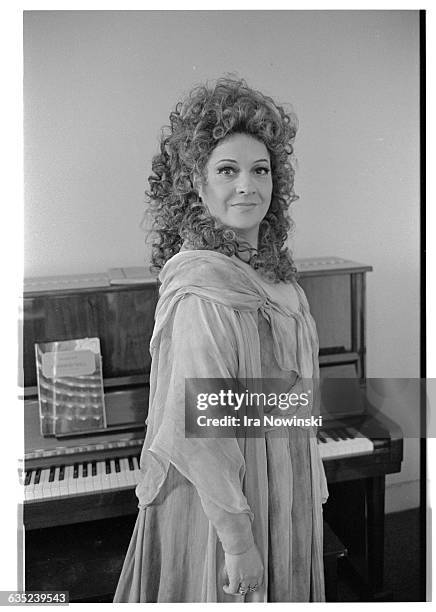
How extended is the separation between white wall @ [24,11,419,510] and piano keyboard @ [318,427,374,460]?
34 centimetres

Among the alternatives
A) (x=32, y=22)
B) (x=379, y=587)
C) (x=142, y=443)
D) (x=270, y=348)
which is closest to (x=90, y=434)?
(x=142, y=443)

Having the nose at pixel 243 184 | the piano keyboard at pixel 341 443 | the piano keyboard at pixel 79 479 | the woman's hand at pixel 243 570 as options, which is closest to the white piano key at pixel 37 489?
the piano keyboard at pixel 79 479

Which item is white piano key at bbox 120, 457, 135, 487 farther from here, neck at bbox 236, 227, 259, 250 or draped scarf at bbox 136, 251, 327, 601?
neck at bbox 236, 227, 259, 250

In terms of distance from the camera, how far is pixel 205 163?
1.15 m

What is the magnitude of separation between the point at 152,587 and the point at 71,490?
0.23 meters

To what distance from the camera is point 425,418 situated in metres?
1.30

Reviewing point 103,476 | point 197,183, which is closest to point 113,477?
point 103,476

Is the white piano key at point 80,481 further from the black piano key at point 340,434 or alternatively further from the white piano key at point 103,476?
the black piano key at point 340,434

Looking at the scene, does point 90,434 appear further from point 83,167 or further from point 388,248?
point 388,248

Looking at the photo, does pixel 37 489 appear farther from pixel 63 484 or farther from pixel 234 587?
pixel 234 587

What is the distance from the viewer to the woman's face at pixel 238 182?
1.15 meters

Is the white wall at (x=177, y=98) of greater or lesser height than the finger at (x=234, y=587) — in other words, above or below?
above

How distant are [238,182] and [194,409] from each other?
0.41 meters

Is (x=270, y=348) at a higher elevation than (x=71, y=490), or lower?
higher
